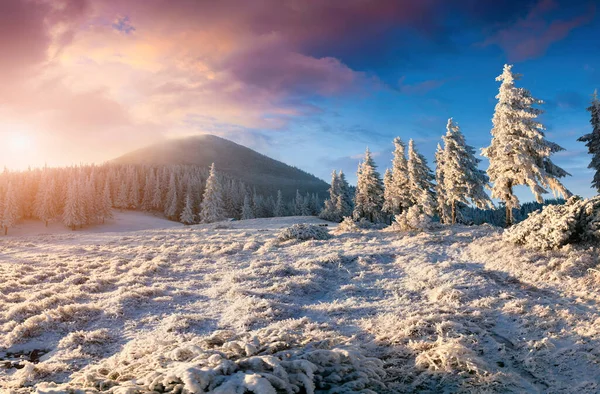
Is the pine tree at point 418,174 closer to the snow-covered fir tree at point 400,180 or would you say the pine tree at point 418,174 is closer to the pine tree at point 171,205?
the snow-covered fir tree at point 400,180

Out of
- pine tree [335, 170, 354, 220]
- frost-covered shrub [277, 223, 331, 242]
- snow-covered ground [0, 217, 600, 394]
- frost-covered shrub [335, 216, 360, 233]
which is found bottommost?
snow-covered ground [0, 217, 600, 394]

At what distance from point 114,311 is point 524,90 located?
101ft

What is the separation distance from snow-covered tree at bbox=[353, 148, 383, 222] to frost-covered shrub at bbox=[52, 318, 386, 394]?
5091cm

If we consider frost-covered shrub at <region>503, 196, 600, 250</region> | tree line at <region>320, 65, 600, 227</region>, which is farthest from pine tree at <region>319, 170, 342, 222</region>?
frost-covered shrub at <region>503, 196, 600, 250</region>

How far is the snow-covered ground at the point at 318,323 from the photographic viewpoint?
618 centimetres

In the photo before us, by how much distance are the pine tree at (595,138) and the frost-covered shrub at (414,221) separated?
2140cm

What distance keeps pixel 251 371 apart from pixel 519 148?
28.3m

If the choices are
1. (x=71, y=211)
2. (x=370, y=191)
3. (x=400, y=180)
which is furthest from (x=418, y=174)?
(x=71, y=211)

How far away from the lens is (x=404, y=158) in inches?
1965

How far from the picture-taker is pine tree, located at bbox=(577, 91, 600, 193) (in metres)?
33.1

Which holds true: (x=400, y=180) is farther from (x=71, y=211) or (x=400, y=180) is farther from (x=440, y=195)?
(x=71, y=211)

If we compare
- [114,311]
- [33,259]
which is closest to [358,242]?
[114,311]

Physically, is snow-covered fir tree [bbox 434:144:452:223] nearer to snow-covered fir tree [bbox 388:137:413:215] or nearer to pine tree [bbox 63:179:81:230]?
snow-covered fir tree [bbox 388:137:413:215]

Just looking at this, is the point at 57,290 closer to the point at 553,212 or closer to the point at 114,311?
the point at 114,311
